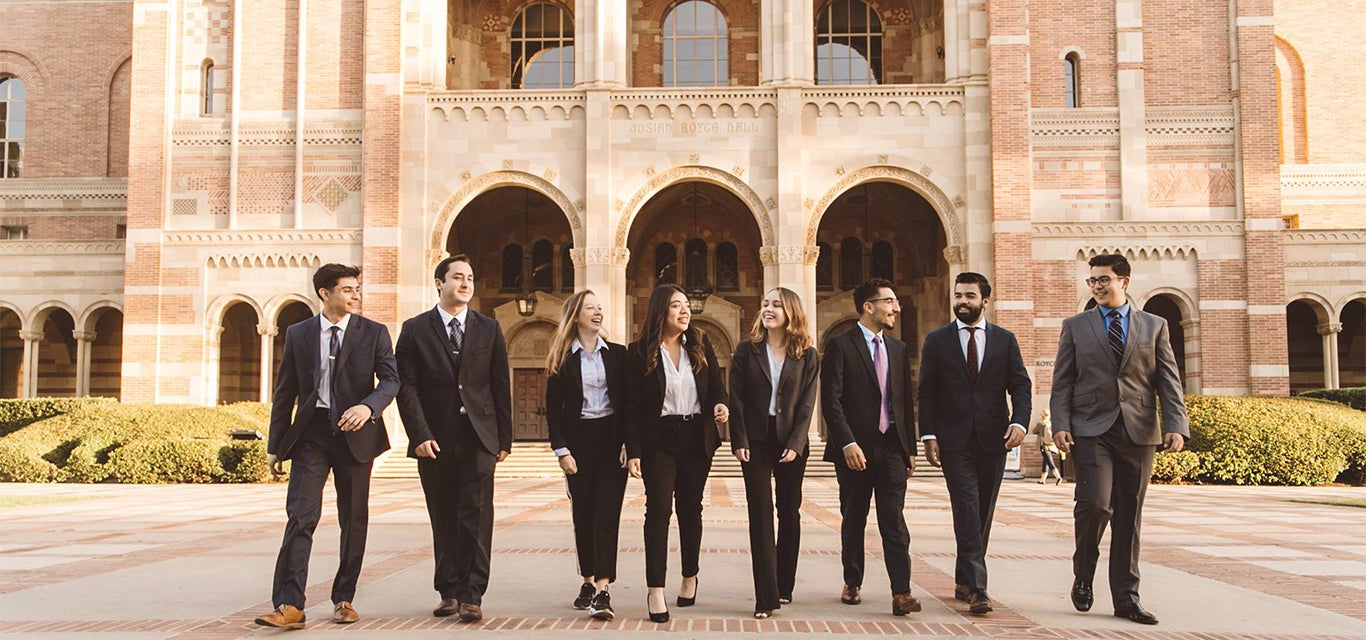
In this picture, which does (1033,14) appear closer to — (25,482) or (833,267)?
(833,267)

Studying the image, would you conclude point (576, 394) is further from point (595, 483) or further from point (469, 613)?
point (469, 613)

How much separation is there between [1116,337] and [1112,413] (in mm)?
494

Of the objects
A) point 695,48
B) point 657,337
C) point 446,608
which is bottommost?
point 446,608

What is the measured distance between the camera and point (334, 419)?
21.5ft

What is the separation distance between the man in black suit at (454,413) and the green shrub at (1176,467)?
56.3 feet

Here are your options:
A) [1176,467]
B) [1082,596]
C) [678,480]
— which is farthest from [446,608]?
[1176,467]

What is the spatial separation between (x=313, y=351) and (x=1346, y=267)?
86.9 feet

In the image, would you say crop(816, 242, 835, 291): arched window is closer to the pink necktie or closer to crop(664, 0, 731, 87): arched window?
crop(664, 0, 731, 87): arched window

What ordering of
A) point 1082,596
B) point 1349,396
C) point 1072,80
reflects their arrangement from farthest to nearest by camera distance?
point 1072,80 → point 1349,396 → point 1082,596

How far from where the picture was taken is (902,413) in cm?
717

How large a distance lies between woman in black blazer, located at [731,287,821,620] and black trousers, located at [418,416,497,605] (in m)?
1.56

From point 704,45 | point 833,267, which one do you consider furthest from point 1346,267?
point 704,45

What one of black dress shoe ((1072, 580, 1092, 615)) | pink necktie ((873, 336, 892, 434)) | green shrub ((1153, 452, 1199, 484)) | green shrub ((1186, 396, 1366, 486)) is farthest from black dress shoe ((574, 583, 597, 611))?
green shrub ((1186, 396, 1366, 486))

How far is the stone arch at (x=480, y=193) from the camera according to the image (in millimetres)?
25688
